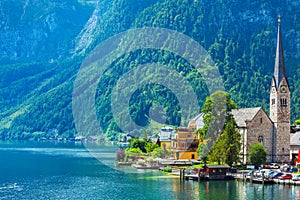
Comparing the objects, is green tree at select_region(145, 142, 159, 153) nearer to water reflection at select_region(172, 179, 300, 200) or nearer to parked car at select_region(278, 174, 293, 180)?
water reflection at select_region(172, 179, 300, 200)

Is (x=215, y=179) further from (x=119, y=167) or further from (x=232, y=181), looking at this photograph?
(x=119, y=167)

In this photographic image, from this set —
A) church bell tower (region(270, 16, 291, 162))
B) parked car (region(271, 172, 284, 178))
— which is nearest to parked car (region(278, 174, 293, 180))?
parked car (region(271, 172, 284, 178))

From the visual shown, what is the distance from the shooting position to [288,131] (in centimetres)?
12475

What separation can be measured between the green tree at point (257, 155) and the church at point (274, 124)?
13.1ft

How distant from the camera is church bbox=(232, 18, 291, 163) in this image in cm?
12219

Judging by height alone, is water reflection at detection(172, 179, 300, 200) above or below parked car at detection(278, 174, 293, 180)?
below

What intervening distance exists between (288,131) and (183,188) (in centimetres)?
3537

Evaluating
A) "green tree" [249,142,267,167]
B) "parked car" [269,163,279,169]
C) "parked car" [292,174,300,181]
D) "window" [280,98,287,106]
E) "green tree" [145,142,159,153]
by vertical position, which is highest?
"window" [280,98,287,106]

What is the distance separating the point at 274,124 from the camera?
12462cm

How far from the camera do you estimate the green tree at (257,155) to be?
383ft

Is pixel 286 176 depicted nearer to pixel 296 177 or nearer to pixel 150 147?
pixel 296 177

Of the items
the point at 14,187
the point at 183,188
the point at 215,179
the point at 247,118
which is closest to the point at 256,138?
the point at 247,118

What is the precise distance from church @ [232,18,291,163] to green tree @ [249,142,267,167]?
158 inches

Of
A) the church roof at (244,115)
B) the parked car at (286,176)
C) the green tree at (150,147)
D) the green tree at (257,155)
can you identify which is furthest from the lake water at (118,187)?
the green tree at (150,147)
